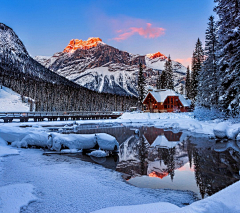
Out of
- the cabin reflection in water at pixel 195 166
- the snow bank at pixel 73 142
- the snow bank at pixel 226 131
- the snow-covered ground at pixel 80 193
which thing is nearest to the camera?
the snow-covered ground at pixel 80 193

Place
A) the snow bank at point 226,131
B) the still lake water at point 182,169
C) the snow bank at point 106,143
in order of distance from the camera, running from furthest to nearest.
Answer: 1. the snow bank at point 226,131
2. the snow bank at point 106,143
3. the still lake water at point 182,169

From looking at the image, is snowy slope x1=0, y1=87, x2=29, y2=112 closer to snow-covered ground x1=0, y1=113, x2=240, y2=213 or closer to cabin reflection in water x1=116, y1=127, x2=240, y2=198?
snow-covered ground x1=0, y1=113, x2=240, y2=213

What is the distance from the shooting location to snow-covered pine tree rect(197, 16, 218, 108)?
31292 millimetres

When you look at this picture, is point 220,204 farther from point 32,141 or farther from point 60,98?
point 60,98

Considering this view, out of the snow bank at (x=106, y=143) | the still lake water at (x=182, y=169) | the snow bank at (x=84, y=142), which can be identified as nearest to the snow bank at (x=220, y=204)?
the still lake water at (x=182, y=169)

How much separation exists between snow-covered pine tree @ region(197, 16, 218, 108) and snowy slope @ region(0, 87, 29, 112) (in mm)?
71347

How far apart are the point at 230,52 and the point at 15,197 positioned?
81.2ft

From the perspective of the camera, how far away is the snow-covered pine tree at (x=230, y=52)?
2067cm

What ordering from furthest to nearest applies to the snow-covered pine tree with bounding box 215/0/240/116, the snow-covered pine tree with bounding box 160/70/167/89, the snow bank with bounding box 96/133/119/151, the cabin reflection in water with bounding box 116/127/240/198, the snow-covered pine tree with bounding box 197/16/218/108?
the snow-covered pine tree with bounding box 160/70/167/89 → the snow-covered pine tree with bounding box 197/16/218/108 → the snow-covered pine tree with bounding box 215/0/240/116 → the snow bank with bounding box 96/133/119/151 → the cabin reflection in water with bounding box 116/127/240/198

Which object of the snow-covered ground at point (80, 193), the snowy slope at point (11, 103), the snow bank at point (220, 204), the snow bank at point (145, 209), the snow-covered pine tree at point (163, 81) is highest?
the snow-covered pine tree at point (163, 81)

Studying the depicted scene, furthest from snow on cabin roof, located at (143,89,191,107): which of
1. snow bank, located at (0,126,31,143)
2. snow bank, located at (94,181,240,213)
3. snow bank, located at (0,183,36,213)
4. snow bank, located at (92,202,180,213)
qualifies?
snow bank, located at (94,181,240,213)

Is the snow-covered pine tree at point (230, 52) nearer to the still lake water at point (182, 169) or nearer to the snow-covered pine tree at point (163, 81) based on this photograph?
the still lake water at point (182, 169)

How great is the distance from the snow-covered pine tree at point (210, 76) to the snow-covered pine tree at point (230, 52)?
7.14m

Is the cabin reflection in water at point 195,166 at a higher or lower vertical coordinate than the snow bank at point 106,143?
lower
